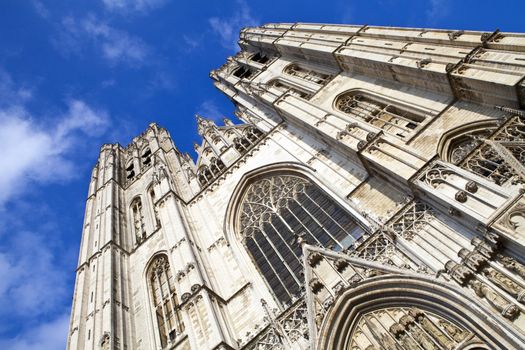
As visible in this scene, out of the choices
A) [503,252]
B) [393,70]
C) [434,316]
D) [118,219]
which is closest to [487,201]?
[503,252]

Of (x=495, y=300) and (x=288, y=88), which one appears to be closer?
(x=495, y=300)

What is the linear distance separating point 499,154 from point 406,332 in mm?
4123

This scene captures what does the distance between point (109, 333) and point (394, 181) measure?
973cm

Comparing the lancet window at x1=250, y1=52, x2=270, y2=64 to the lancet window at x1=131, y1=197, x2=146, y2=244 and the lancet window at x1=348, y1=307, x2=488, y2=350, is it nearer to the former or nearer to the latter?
the lancet window at x1=131, y1=197, x2=146, y2=244

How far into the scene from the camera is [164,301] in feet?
50.8

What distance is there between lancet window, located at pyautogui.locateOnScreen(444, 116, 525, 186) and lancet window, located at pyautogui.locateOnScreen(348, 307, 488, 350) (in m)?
2.93

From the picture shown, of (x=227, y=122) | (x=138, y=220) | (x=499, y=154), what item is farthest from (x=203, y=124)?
(x=499, y=154)

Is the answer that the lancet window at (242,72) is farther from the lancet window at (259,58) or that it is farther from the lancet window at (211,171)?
the lancet window at (211,171)

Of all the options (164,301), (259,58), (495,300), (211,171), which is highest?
(259,58)

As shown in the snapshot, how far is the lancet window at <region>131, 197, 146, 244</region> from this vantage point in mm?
20603

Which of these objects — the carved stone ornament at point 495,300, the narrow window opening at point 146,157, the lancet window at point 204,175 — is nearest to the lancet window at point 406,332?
the carved stone ornament at point 495,300

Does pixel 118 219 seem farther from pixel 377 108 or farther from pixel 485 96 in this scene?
pixel 485 96

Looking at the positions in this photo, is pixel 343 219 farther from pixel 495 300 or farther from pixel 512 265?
pixel 495 300

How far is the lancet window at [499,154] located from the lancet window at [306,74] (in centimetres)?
877
